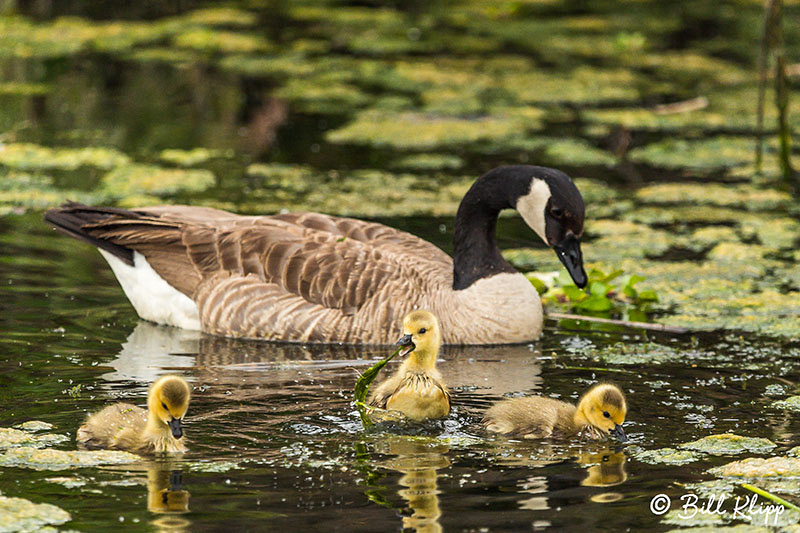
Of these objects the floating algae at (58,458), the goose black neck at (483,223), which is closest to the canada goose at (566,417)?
the floating algae at (58,458)

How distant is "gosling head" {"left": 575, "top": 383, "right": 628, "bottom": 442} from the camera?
7.32 meters

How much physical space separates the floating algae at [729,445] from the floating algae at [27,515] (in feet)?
10.9

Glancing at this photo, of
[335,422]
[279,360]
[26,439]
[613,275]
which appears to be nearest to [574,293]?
[613,275]

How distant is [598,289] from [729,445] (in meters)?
3.42

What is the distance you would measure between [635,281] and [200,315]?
3.44m

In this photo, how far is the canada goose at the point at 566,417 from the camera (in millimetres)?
7352

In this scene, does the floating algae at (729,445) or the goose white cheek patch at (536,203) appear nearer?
the floating algae at (729,445)

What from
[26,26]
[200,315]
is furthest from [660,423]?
[26,26]

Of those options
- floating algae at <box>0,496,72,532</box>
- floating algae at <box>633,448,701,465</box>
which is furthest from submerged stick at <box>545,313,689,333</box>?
floating algae at <box>0,496,72,532</box>

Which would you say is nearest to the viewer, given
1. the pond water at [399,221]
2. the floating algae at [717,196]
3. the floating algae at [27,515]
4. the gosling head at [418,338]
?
the floating algae at [27,515]

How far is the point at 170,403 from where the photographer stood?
6887 millimetres

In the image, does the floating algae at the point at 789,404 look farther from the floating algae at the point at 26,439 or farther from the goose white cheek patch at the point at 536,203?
the floating algae at the point at 26,439

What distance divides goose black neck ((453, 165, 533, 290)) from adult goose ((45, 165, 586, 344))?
0.01 metres

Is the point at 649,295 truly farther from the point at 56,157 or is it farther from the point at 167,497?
the point at 56,157
